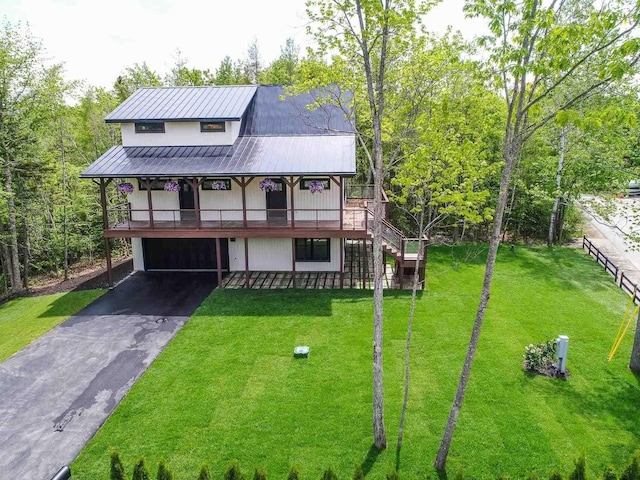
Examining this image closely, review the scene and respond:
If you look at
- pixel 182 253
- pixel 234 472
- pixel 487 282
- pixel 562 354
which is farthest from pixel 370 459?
pixel 182 253

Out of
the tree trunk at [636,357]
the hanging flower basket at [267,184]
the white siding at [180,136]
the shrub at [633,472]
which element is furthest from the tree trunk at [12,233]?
the tree trunk at [636,357]

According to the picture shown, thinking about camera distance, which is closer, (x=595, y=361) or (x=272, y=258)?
(x=595, y=361)

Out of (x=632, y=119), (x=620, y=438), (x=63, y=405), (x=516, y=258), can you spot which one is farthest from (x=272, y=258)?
(x=632, y=119)

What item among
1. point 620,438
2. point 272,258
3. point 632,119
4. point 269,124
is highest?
point 269,124

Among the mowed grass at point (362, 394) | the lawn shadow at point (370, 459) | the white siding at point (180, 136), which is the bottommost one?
the lawn shadow at point (370, 459)

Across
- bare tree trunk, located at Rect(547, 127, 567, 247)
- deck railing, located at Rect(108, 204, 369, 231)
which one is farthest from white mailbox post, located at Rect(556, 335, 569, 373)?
bare tree trunk, located at Rect(547, 127, 567, 247)

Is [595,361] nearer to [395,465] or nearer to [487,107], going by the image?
[395,465]

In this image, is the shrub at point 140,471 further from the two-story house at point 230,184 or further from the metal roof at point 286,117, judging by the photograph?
the metal roof at point 286,117

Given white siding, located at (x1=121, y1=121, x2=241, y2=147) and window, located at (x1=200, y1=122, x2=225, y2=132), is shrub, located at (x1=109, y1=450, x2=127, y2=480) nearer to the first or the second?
white siding, located at (x1=121, y1=121, x2=241, y2=147)
